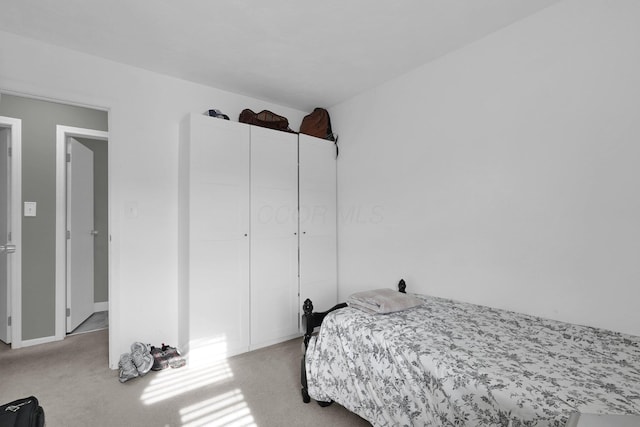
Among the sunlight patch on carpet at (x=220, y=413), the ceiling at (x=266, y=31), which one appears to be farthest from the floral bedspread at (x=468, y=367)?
the ceiling at (x=266, y=31)

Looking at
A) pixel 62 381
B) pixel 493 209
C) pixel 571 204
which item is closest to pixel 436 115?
pixel 493 209

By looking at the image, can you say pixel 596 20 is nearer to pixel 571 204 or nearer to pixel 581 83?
pixel 581 83

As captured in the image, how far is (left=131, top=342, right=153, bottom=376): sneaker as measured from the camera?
251 centimetres

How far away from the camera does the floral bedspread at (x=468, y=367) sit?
1.19 m

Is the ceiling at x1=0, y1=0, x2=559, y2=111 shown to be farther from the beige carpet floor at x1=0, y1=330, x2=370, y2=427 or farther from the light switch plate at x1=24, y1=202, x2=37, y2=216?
the beige carpet floor at x1=0, y1=330, x2=370, y2=427

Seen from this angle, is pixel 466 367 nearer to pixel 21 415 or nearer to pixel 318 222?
pixel 21 415

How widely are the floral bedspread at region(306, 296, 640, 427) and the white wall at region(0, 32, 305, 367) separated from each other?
1.63m

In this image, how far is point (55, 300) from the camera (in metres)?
3.27

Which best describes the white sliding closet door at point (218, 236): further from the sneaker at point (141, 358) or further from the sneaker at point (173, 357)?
the sneaker at point (141, 358)

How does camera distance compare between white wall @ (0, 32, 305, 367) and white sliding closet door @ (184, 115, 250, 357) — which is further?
white sliding closet door @ (184, 115, 250, 357)

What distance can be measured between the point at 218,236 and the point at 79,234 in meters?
2.02

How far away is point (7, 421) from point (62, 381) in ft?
5.67

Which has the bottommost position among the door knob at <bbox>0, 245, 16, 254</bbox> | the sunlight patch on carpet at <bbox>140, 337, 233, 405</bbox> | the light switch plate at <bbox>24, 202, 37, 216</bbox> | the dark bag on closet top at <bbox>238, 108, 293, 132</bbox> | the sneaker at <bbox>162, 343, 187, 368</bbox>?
the sunlight patch on carpet at <bbox>140, 337, 233, 405</bbox>

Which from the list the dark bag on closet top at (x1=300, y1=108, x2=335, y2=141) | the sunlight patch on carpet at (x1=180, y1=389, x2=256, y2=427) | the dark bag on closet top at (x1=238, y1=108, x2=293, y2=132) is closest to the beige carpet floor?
the sunlight patch on carpet at (x1=180, y1=389, x2=256, y2=427)
